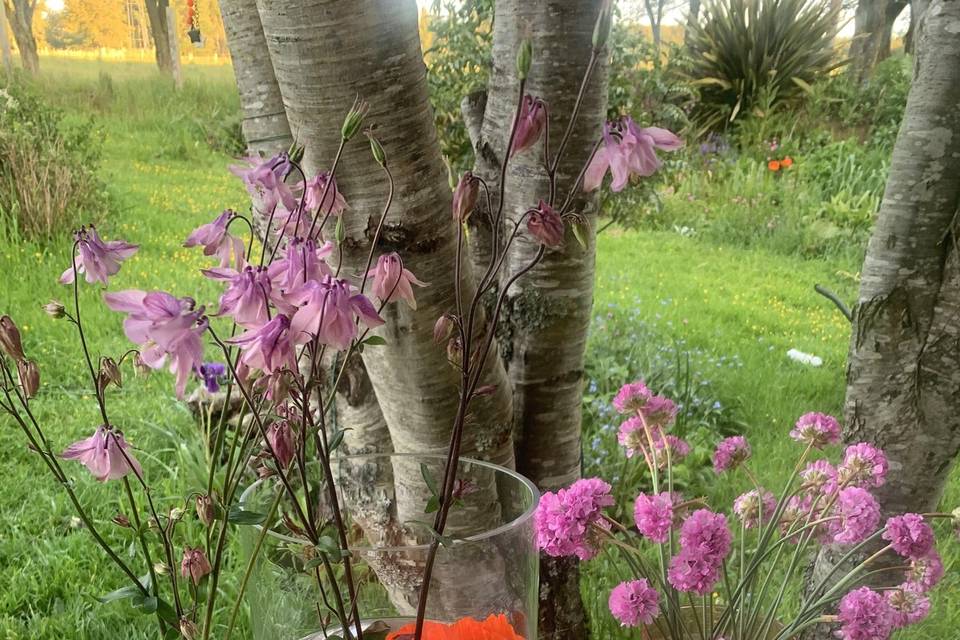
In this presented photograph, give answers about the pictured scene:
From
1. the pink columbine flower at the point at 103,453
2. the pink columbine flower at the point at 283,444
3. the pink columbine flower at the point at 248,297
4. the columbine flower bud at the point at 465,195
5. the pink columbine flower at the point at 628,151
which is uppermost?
the pink columbine flower at the point at 628,151

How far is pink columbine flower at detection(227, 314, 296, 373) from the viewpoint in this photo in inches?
12.5

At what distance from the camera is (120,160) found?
2186mm

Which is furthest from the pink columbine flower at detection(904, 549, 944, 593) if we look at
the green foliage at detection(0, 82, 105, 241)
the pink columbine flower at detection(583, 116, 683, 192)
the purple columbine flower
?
the green foliage at detection(0, 82, 105, 241)

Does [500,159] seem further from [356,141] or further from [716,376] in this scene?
[716,376]

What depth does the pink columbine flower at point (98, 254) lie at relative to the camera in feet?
1.38

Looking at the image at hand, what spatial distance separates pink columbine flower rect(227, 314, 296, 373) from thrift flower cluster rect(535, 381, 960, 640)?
0.27 meters

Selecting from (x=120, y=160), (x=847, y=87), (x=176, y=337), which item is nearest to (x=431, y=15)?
(x=120, y=160)

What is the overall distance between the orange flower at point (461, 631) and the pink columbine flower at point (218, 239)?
0.23 meters

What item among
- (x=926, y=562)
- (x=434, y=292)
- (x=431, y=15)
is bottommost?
(x=926, y=562)

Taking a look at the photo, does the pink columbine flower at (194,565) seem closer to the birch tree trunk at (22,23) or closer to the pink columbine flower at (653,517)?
the pink columbine flower at (653,517)

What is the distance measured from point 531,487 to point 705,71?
13.0ft

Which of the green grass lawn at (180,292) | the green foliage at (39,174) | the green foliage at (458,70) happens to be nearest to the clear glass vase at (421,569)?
the green grass lawn at (180,292)

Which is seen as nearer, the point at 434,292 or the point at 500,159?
the point at 434,292

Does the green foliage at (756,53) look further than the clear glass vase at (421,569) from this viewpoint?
Yes
